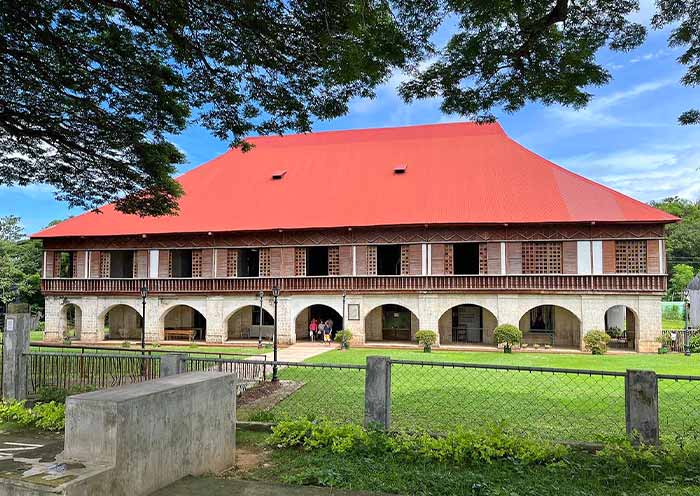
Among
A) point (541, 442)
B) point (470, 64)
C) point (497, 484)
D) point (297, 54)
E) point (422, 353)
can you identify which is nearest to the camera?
point (497, 484)

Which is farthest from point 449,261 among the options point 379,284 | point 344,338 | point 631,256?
point 631,256

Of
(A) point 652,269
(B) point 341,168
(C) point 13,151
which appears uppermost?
(B) point 341,168

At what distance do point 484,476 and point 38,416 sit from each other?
6.10 meters

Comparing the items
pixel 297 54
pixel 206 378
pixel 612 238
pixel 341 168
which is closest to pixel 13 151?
pixel 297 54

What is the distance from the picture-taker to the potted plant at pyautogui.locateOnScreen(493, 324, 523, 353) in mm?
19312

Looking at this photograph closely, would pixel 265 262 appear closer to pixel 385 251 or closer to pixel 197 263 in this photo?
pixel 197 263

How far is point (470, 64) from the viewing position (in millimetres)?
6449

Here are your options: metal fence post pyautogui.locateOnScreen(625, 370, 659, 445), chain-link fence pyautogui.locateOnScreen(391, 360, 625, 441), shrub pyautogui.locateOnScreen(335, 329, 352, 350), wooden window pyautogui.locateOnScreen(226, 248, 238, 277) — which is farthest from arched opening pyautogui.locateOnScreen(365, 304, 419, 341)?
metal fence post pyautogui.locateOnScreen(625, 370, 659, 445)

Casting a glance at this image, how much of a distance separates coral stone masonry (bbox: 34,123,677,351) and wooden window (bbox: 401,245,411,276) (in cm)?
4

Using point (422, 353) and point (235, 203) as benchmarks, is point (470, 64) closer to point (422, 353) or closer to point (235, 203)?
point (422, 353)

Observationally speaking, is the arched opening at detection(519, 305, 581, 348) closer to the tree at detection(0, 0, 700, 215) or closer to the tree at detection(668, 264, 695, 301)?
the tree at detection(0, 0, 700, 215)

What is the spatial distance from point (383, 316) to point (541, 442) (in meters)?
18.8

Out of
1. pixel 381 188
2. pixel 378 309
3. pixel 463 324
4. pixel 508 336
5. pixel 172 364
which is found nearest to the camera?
pixel 172 364

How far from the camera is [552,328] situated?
872 inches
